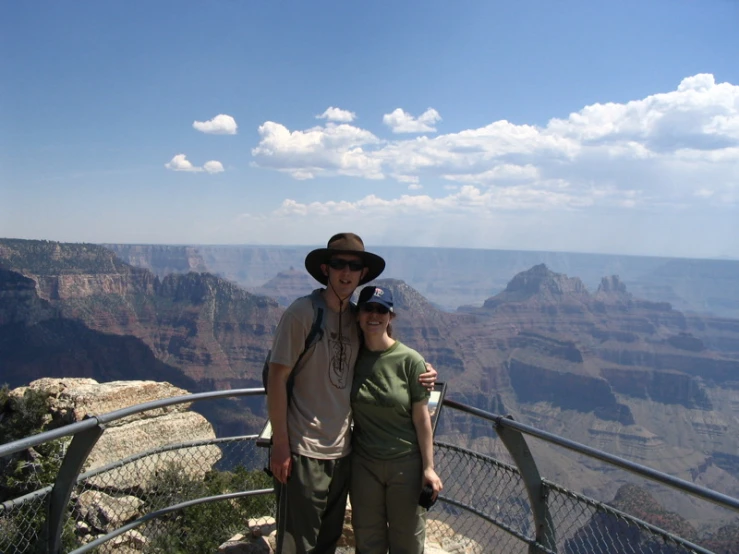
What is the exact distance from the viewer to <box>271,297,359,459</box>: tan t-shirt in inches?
119

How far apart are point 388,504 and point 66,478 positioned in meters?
1.68

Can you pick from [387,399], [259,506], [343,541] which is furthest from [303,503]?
[259,506]

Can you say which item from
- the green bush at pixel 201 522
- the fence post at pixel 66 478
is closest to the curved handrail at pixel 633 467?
the fence post at pixel 66 478

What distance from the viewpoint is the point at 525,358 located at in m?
182

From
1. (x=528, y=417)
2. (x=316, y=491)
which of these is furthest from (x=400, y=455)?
(x=528, y=417)

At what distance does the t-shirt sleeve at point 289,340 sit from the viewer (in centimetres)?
292

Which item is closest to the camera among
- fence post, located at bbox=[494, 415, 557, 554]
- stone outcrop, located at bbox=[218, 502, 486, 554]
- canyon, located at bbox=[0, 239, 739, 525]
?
fence post, located at bbox=[494, 415, 557, 554]

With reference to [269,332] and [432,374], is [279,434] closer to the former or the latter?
[432,374]

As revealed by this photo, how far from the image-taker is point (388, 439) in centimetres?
316

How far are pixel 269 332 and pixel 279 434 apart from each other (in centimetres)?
13347

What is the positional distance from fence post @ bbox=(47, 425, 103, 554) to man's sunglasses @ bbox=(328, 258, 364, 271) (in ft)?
4.72

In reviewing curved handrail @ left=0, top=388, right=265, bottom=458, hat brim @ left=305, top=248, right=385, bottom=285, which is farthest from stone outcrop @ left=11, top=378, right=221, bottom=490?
hat brim @ left=305, top=248, right=385, bottom=285

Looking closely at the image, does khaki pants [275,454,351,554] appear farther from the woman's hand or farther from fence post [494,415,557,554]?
fence post [494,415,557,554]

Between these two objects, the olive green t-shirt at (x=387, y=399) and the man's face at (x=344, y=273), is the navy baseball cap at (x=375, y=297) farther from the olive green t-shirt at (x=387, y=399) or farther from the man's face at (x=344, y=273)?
the olive green t-shirt at (x=387, y=399)
